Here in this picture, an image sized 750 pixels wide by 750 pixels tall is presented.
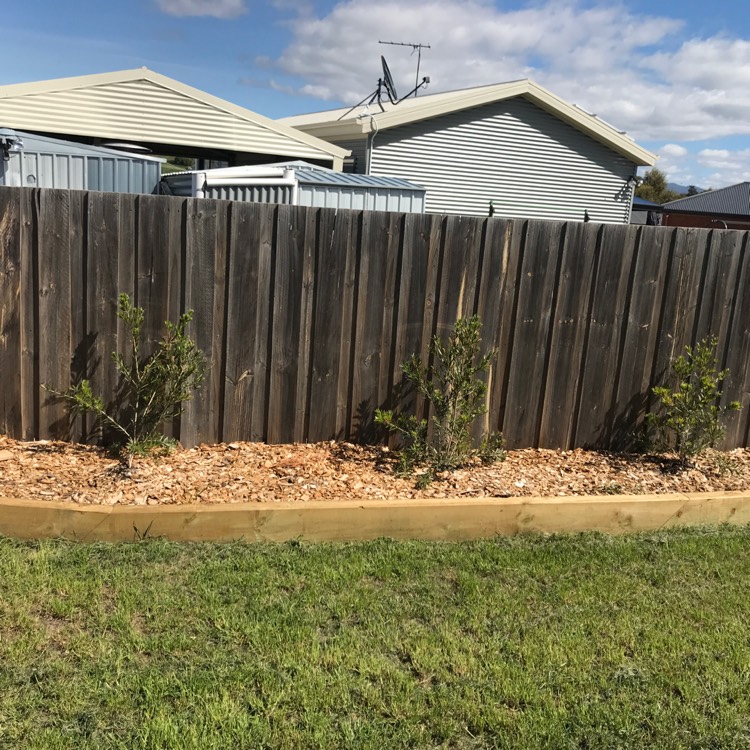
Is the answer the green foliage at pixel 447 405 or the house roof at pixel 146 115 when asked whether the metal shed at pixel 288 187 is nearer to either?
the house roof at pixel 146 115

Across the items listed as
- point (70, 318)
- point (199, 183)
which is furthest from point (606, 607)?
point (199, 183)

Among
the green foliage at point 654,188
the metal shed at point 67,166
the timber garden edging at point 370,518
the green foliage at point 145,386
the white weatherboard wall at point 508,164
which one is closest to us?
the timber garden edging at point 370,518

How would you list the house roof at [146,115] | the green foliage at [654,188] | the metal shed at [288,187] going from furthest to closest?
the green foliage at [654,188], the house roof at [146,115], the metal shed at [288,187]

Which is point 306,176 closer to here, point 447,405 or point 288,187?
point 288,187

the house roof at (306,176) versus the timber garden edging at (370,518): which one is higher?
the house roof at (306,176)

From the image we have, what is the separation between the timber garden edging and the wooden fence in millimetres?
961

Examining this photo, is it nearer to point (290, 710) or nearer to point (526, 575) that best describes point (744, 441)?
point (526, 575)

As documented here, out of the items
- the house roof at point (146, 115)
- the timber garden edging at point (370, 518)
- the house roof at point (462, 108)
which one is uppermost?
the house roof at point (462, 108)

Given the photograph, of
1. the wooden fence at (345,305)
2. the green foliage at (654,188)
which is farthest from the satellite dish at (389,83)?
the green foliage at (654,188)

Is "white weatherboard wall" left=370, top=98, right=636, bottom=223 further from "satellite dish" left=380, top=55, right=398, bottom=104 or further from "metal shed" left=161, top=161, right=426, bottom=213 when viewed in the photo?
"metal shed" left=161, top=161, right=426, bottom=213

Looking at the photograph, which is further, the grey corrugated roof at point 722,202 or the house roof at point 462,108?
the grey corrugated roof at point 722,202

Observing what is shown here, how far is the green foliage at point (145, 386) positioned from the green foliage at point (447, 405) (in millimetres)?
1257

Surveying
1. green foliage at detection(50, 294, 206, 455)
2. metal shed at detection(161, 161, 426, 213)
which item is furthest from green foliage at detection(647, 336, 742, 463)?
metal shed at detection(161, 161, 426, 213)

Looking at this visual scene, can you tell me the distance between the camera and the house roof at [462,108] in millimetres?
17344
